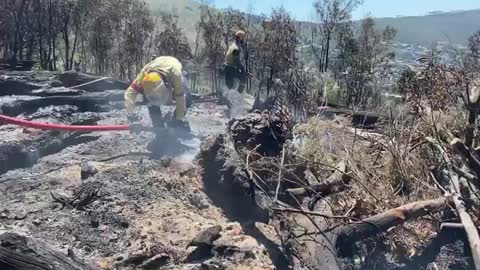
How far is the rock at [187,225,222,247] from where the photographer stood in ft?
13.7

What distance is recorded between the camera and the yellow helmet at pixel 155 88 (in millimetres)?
6660

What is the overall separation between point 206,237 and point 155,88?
2.87 m

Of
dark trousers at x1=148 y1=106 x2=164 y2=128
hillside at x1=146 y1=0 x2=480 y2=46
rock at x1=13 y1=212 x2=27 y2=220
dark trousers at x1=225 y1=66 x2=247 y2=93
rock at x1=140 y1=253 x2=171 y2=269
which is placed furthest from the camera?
dark trousers at x1=225 y1=66 x2=247 y2=93

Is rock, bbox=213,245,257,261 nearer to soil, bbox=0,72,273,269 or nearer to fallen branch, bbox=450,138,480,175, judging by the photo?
soil, bbox=0,72,273,269

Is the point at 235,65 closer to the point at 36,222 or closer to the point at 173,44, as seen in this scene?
the point at 36,222

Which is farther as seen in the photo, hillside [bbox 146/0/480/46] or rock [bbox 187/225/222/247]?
hillside [bbox 146/0/480/46]

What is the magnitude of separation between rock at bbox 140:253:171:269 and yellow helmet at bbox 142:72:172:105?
9.71 ft

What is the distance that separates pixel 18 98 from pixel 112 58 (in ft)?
63.3

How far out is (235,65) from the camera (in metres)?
11.4

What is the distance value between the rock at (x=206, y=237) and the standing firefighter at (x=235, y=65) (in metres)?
7.26

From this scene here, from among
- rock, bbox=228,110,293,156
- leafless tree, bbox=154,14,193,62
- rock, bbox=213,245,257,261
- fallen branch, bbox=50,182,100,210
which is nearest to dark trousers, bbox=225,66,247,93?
rock, bbox=228,110,293,156

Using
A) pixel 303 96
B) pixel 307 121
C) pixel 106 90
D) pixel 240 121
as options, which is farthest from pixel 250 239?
pixel 106 90

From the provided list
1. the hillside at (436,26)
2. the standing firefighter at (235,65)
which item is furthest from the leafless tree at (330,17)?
the standing firefighter at (235,65)

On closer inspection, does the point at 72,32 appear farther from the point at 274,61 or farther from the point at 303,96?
the point at 303,96
